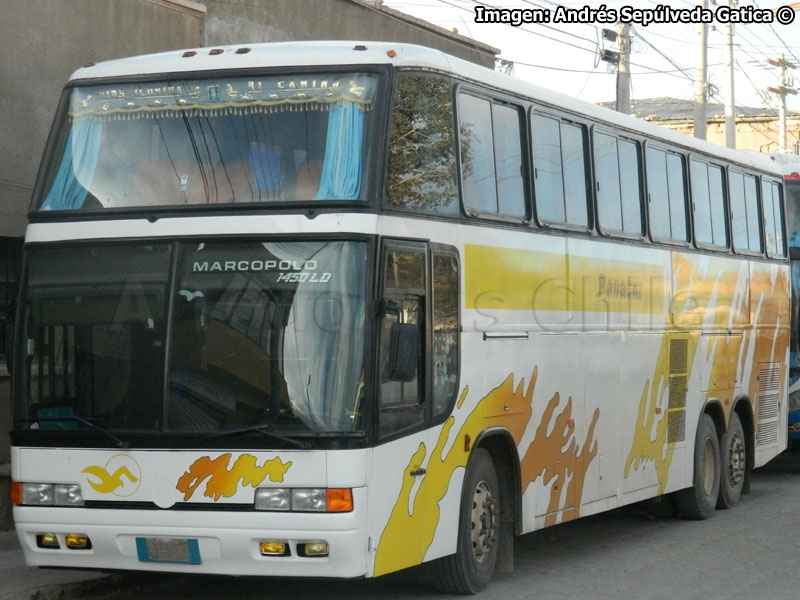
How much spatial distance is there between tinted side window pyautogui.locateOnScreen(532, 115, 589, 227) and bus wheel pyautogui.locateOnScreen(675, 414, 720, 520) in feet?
12.3

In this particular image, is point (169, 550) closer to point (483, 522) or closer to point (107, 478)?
point (107, 478)

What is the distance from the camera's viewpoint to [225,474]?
8.28 m

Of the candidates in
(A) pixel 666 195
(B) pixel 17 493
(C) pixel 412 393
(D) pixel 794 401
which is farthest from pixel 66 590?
(D) pixel 794 401

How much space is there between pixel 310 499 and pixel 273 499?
0.22 metres

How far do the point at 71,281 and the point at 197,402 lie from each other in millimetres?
1168

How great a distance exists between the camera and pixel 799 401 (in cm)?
1867

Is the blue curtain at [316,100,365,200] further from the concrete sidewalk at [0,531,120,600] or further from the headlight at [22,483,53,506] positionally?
the concrete sidewalk at [0,531,120,600]

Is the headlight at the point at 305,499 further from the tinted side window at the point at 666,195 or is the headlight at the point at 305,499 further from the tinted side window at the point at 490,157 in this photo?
the tinted side window at the point at 666,195

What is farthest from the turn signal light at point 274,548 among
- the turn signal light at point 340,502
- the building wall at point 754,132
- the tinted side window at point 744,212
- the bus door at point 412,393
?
the building wall at point 754,132

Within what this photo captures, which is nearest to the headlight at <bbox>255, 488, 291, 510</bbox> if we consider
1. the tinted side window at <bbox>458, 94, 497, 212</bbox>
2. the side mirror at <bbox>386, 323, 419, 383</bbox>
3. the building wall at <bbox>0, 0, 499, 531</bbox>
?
the side mirror at <bbox>386, 323, 419, 383</bbox>

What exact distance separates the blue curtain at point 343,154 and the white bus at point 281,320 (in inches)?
0.5

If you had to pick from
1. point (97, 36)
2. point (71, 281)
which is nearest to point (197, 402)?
point (71, 281)

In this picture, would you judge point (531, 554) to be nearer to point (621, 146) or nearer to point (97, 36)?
point (621, 146)

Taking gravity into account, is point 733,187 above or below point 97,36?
below
